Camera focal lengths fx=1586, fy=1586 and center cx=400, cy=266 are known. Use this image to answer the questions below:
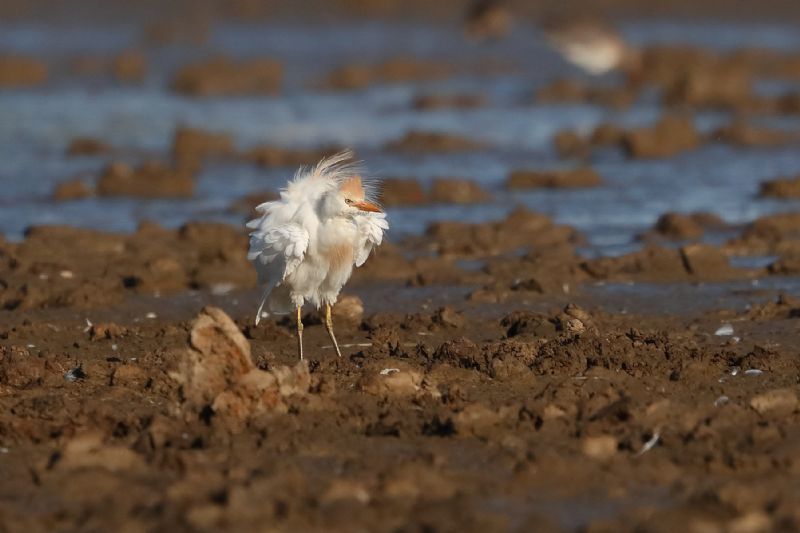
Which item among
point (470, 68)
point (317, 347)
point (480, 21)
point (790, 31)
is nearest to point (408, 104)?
point (480, 21)

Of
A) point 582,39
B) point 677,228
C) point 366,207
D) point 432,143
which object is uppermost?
point 366,207

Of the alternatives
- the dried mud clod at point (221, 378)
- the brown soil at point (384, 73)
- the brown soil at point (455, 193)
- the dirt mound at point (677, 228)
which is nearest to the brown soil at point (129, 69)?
the brown soil at point (384, 73)

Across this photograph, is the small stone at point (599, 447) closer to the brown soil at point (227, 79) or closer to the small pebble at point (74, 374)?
the small pebble at point (74, 374)

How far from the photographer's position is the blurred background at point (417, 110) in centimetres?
1808

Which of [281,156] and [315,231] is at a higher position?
[315,231]

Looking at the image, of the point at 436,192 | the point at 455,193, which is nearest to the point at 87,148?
the point at 436,192

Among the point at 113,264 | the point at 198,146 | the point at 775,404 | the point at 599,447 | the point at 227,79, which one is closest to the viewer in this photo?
the point at 599,447

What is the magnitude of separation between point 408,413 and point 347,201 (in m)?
1.92

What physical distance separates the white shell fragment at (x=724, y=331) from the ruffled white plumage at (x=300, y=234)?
2513 mm

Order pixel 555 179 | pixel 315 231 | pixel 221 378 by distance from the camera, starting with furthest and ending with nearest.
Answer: pixel 555 179 → pixel 315 231 → pixel 221 378

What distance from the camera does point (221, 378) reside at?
8.23 meters

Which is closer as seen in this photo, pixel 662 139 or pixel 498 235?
pixel 498 235

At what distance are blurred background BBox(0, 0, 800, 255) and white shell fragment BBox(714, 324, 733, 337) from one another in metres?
3.57

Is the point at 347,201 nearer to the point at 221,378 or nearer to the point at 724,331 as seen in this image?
the point at 221,378
